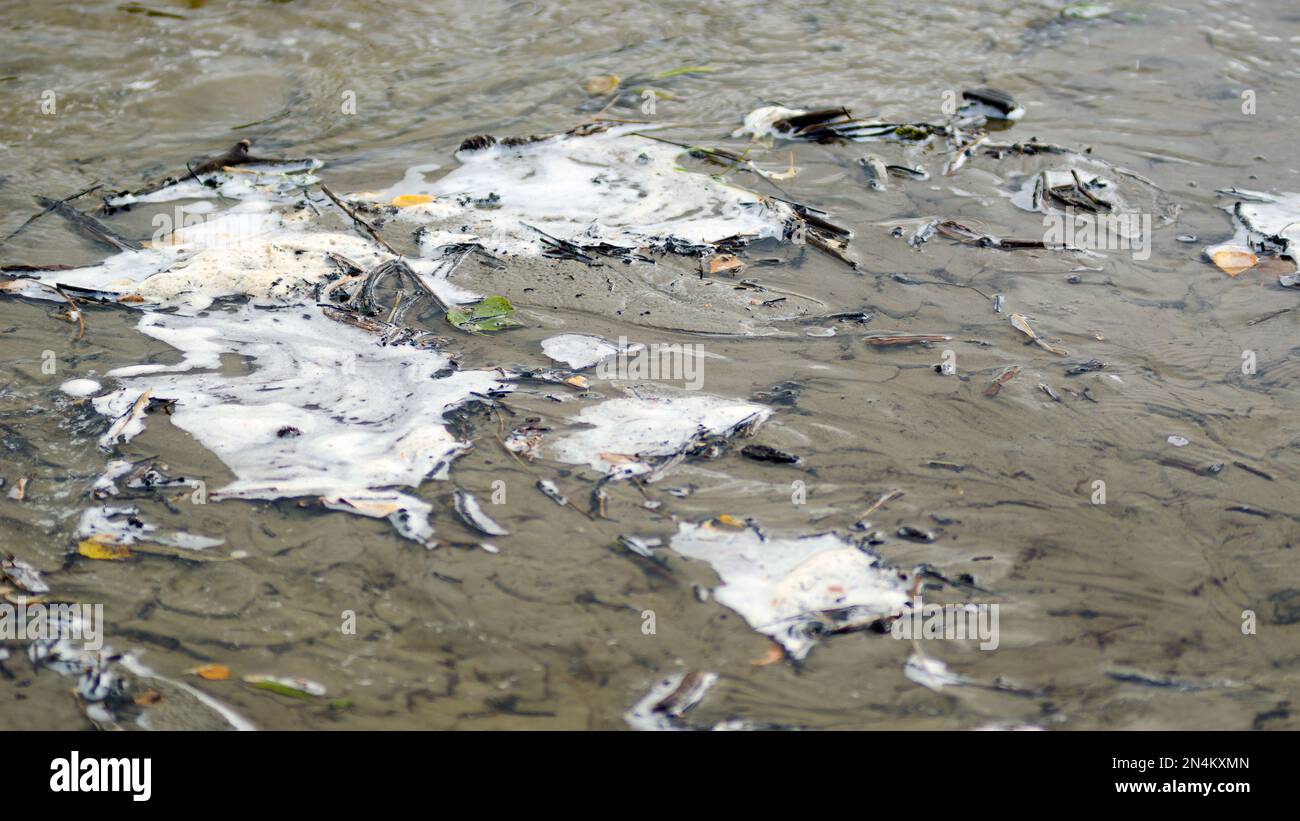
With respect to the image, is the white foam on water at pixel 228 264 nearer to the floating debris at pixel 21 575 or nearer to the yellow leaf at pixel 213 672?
the floating debris at pixel 21 575

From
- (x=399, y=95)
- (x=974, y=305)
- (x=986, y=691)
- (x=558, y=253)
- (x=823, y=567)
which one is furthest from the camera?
(x=399, y=95)

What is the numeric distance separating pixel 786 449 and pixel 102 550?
75.5 inches

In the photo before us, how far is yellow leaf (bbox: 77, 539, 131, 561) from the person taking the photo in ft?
8.49

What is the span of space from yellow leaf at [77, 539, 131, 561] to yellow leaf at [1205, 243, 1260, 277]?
4135 mm

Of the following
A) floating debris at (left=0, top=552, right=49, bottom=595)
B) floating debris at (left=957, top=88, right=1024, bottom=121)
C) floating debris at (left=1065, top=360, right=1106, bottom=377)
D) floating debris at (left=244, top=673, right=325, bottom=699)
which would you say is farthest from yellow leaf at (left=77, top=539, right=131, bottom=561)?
floating debris at (left=957, top=88, right=1024, bottom=121)

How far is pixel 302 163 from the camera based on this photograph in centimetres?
480

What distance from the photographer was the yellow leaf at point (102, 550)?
2588 mm

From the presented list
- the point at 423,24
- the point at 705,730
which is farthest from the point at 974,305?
the point at 423,24

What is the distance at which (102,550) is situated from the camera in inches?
102

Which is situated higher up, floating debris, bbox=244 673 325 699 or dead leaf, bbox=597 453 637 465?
dead leaf, bbox=597 453 637 465

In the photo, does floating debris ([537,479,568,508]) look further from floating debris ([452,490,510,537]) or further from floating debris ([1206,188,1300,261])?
floating debris ([1206,188,1300,261])
